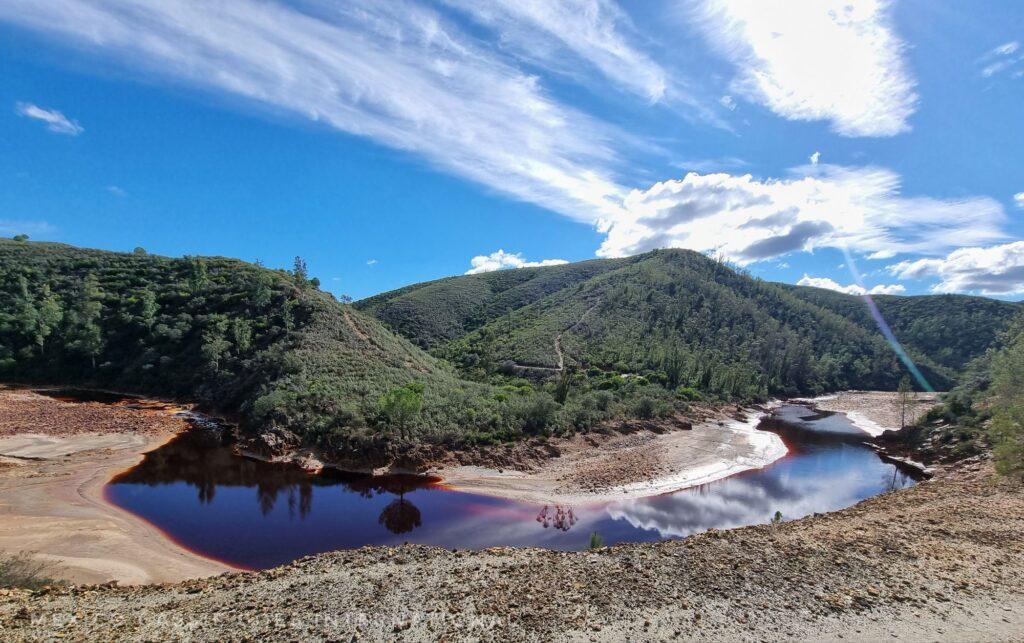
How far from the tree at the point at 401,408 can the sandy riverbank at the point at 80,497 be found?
553 inches

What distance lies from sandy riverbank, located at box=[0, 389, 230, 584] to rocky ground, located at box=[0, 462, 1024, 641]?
4.66 metres

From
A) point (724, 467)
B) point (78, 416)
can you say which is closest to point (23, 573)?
point (78, 416)

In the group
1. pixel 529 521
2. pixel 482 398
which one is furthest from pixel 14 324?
pixel 529 521

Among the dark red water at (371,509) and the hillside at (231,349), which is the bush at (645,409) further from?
the hillside at (231,349)

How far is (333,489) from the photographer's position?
25.9m

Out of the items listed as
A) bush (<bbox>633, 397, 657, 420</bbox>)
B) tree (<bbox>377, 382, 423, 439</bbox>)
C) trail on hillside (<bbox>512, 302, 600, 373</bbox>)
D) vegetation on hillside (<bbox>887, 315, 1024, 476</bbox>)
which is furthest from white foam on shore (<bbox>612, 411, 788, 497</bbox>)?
trail on hillside (<bbox>512, 302, 600, 373</bbox>)

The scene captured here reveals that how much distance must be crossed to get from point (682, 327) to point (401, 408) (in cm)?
7474

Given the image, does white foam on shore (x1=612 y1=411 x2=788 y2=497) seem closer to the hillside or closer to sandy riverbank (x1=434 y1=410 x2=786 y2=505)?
sandy riverbank (x1=434 y1=410 x2=786 y2=505)

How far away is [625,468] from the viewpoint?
31.6m

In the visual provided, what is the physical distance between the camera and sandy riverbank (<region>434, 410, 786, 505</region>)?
27.2 metres

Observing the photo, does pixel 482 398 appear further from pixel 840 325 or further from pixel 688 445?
pixel 840 325

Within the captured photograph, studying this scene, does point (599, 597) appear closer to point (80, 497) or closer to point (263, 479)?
point (263, 479)

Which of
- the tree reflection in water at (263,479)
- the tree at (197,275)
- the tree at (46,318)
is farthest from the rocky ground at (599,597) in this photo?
the tree at (197,275)

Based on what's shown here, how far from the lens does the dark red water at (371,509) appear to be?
66.0 ft
